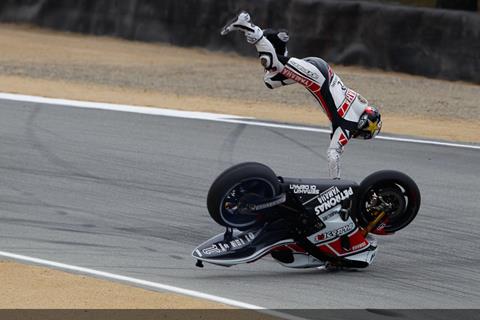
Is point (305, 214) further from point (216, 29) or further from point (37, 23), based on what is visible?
point (37, 23)

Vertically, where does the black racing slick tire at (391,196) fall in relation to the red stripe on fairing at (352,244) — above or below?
above

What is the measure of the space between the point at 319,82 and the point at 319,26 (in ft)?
43.7

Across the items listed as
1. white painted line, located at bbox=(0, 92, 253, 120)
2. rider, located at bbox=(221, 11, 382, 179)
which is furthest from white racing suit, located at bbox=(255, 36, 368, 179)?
white painted line, located at bbox=(0, 92, 253, 120)

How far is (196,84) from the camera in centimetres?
1967

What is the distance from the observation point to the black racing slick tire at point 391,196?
847cm

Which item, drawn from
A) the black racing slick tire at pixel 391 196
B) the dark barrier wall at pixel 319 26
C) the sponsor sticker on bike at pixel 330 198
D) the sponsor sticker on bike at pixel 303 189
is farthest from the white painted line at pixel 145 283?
the dark barrier wall at pixel 319 26

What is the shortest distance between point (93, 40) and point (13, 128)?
10650 millimetres

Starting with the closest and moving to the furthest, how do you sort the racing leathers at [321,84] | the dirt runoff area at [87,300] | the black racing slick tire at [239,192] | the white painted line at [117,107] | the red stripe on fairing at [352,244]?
the dirt runoff area at [87,300] → the black racing slick tire at [239,192] → the racing leathers at [321,84] → the red stripe on fairing at [352,244] → the white painted line at [117,107]

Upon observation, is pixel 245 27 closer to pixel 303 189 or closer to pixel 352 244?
pixel 303 189

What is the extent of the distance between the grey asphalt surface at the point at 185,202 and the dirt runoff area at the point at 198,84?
6.15 ft

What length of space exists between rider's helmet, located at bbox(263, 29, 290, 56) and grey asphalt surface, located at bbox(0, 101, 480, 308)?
172 cm

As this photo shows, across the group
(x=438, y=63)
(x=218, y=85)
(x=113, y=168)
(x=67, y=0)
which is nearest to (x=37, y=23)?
(x=67, y=0)

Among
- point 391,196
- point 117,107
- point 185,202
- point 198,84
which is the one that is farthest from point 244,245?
point 198,84

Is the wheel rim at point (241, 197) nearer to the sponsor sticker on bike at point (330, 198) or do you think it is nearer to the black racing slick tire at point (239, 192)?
A: the black racing slick tire at point (239, 192)
